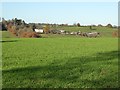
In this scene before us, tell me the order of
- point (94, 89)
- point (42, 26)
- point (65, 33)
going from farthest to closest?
point (42, 26) < point (65, 33) < point (94, 89)

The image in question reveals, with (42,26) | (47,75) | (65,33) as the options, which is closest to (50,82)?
(47,75)

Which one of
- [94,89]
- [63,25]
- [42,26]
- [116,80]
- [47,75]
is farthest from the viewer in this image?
[63,25]

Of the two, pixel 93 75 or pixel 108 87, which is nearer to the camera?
pixel 108 87

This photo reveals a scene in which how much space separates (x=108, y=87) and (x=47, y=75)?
3918mm

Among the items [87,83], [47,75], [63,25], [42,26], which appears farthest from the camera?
[63,25]

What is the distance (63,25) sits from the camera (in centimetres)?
12675

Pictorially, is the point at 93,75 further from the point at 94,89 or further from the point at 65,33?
the point at 65,33

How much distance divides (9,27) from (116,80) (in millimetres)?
100216

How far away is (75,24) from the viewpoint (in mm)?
130250

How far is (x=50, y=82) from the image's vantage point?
12.4 m

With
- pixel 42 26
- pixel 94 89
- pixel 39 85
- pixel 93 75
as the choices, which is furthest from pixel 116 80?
pixel 42 26

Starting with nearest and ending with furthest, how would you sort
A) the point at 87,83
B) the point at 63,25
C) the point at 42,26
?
the point at 87,83, the point at 42,26, the point at 63,25

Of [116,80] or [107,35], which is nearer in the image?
[116,80]

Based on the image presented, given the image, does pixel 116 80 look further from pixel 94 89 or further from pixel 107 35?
pixel 107 35
